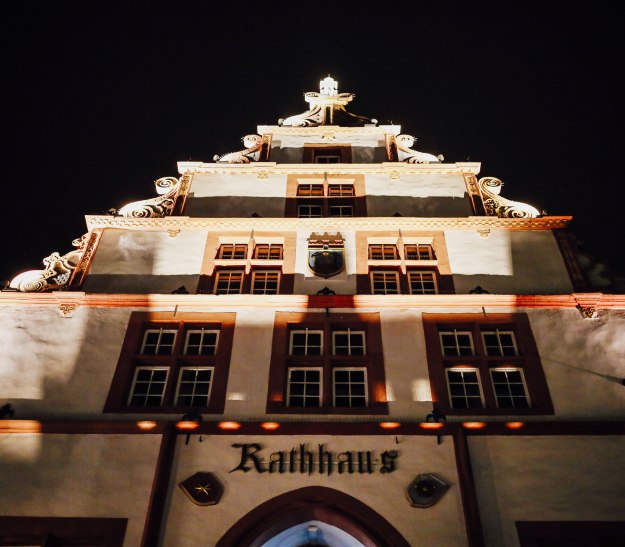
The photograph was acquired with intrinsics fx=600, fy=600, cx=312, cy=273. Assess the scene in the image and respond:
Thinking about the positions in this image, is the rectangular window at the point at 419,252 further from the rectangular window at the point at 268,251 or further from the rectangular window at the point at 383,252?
the rectangular window at the point at 268,251

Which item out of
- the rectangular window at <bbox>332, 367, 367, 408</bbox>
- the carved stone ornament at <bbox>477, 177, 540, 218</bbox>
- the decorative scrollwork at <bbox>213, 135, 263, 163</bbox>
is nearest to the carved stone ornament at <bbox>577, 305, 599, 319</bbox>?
the carved stone ornament at <bbox>477, 177, 540, 218</bbox>

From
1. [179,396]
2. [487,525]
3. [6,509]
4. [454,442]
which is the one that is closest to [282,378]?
[179,396]

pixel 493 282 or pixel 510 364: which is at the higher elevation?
pixel 493 282

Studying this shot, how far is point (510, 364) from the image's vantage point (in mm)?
13180

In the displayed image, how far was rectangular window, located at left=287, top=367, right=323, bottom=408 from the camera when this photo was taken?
12.6 metres

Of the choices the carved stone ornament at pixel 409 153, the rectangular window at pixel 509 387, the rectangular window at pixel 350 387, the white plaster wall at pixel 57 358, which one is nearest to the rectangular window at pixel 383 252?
the rectangular window at pixel 350 387

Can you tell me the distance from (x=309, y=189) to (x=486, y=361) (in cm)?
754

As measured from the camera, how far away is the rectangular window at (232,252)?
15.8 m

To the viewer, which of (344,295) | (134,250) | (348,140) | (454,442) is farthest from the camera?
(348,140)

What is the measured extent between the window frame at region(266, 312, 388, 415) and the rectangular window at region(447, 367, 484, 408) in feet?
4.97

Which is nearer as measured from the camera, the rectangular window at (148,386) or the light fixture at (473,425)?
the light fixture at (473,425)

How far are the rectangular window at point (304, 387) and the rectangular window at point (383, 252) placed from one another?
3.85 metres

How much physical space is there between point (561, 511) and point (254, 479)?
5554 millimetres

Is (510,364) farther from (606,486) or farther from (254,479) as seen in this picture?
(254,479)
